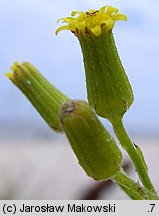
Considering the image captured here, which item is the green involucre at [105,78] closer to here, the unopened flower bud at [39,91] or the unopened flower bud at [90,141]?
the unopened flower bud at [39,91]

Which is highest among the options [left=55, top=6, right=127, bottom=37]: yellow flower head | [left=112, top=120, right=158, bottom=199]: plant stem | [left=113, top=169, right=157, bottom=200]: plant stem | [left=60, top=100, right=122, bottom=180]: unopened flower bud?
[left=55, top=6, right=127, bottom=37]: yellow flower head

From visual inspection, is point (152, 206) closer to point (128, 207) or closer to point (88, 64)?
point (128, 207)

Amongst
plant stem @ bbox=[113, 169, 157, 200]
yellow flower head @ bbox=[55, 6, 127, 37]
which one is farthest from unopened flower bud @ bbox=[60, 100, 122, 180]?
yellow flower head @ bbox=[55, 6, 127, 37]

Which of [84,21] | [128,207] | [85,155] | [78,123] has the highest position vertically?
[84,21]

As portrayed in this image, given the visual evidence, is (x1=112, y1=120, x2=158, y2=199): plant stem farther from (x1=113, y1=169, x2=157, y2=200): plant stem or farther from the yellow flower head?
the yellow flower head

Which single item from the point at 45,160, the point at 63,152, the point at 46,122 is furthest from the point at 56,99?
the point at 63,152

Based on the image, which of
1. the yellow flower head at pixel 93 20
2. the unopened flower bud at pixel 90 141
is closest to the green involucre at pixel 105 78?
the yellow flower head at pixel 93 20

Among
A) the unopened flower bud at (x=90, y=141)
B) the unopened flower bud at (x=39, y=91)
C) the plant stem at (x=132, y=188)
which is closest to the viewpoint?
the unopened flower bud at (x=90, y=141)
